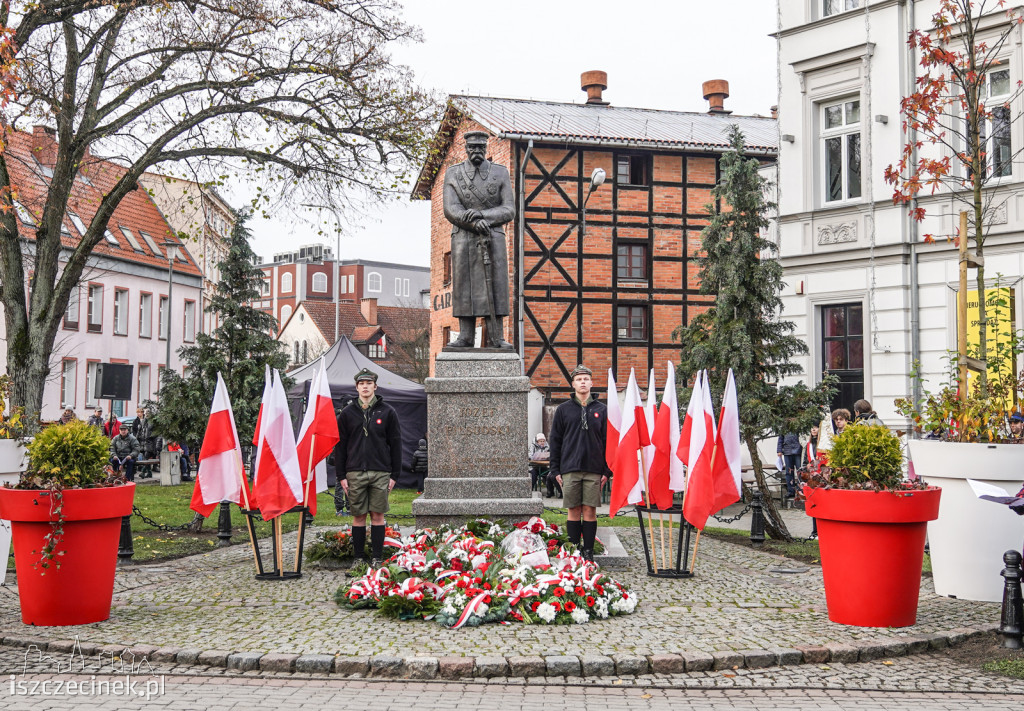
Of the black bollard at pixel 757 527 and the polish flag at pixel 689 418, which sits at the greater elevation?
the polish flag at pixel 689 418

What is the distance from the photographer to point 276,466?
9.73 m

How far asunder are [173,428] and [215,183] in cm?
786

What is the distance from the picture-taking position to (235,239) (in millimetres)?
21828

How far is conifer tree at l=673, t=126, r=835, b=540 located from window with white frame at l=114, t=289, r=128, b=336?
35258 mm

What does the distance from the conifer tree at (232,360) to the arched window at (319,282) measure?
68864 mm

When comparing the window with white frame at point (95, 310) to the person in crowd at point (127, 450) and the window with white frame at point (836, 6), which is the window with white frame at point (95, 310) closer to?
the person in crowd at point (127, 450)

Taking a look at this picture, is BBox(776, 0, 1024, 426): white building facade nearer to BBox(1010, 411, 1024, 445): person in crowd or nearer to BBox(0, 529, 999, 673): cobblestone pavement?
BBox(1010, 411, 1024, 445): person in crowd

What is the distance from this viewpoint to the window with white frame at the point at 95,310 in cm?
4084

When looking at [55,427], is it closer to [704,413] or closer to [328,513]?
[704,413]

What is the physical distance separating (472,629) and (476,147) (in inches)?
224

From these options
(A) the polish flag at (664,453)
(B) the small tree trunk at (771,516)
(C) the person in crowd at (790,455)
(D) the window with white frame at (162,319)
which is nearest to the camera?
(A) the polish flag at (664,453)

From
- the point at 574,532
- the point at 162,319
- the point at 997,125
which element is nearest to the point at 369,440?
the point at 574,532

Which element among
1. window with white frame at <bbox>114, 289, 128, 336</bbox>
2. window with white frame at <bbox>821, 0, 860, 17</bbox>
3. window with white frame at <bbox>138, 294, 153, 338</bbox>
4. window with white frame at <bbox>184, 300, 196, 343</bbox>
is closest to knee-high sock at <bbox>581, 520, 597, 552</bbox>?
window with white frame at <bbox>821, 0, 860, 17</bbox>

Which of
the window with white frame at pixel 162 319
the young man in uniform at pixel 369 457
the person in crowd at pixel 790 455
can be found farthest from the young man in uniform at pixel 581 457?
the window with white frame at pixel 162 319
